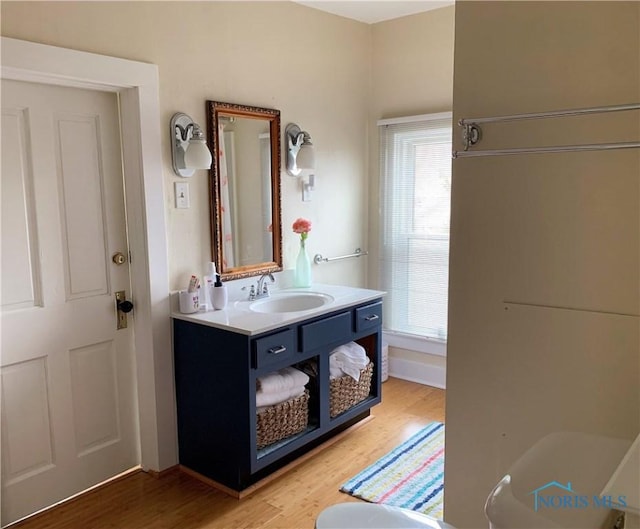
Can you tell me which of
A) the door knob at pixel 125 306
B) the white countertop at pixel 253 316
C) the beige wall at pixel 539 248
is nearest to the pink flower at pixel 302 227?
the white countertop at pixel 253 316

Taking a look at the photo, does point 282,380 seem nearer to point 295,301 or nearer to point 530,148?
point 295,301

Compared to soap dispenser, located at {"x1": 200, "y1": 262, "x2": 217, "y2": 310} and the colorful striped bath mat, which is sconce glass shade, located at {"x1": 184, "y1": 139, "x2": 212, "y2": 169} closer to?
soap dispenser, located at {"x1": 200, "y1": 262, "x2": 217, "y2": 310}

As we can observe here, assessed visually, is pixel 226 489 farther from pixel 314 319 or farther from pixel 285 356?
pixel 314 319

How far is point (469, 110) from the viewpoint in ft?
5.87

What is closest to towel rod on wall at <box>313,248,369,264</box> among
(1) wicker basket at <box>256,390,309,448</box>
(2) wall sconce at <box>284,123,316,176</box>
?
(2) wall sconce at <box>284,123,316,176</box>

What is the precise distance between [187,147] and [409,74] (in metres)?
1.76

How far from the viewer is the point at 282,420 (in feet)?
8.61

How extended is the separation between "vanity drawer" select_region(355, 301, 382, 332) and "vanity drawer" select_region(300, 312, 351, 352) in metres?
0.08

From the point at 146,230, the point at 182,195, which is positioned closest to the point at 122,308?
the point at 146,230

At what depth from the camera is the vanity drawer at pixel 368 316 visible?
2975 millimetres

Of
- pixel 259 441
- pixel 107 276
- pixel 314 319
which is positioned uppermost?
pixel 107 276

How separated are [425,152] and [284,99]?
1.04 metres

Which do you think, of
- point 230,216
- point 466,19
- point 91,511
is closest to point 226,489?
point 91,511

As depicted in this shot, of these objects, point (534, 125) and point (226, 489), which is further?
point (226, 489)
